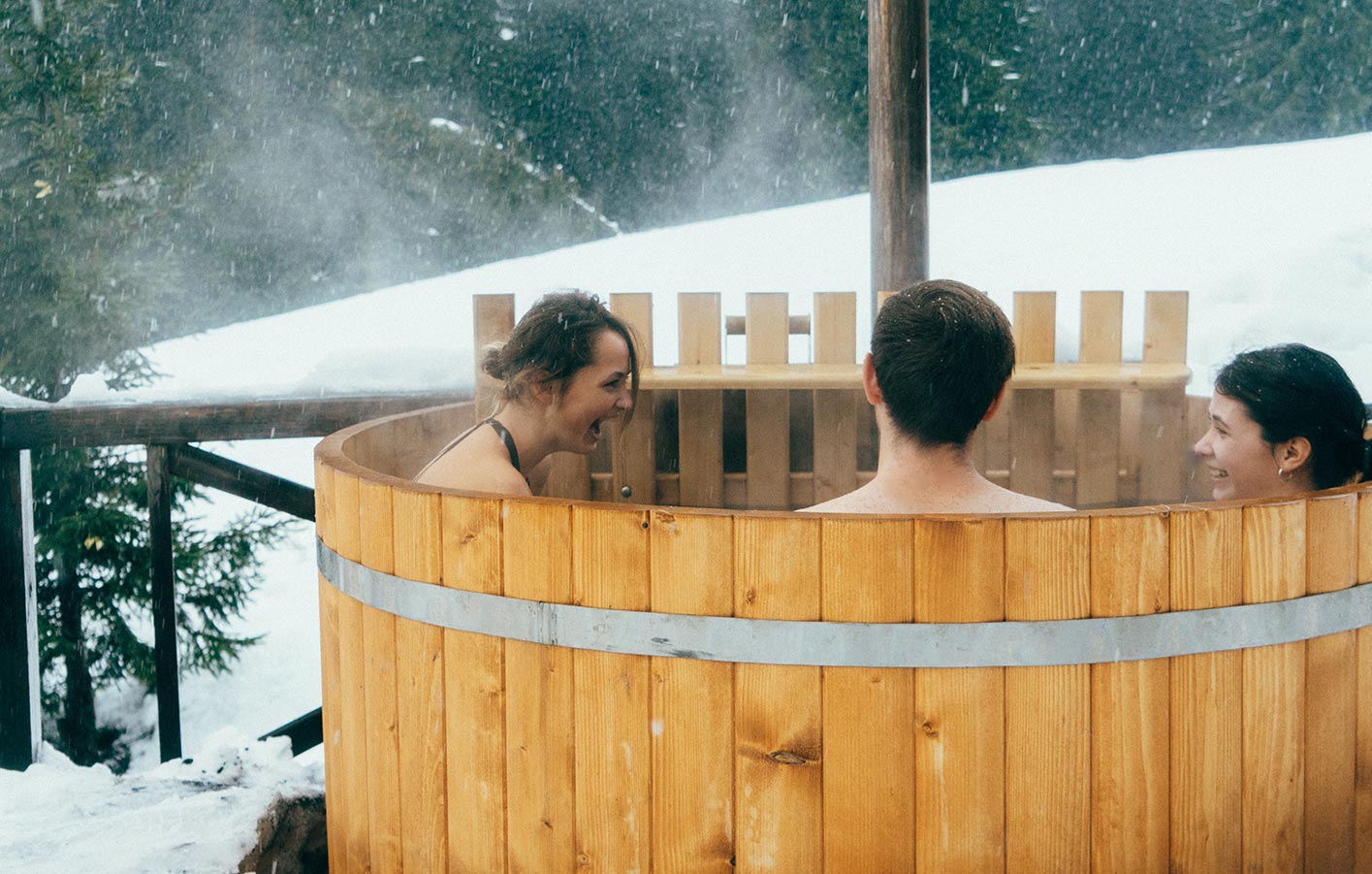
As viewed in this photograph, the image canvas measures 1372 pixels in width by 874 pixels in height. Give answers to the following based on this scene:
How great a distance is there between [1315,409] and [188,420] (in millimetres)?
3122

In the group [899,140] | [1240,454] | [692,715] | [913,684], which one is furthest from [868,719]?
[899,140]

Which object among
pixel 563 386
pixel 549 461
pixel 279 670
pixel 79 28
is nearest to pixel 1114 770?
pixel 563 386

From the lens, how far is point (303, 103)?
1332 cm

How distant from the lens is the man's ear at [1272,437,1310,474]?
2.26 meters

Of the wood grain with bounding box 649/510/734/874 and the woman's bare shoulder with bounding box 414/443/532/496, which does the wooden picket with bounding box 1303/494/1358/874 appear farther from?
the woman's bare shoulder with bounding box 414/443/532/496

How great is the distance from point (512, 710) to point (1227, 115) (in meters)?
14.1

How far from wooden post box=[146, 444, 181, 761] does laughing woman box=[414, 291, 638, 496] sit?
183 cm

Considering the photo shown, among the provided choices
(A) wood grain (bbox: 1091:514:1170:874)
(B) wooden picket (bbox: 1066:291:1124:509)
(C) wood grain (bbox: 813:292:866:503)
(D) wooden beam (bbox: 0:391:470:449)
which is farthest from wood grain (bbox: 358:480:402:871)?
(B) wooden picket (bbox: 1066:291:1124:509)

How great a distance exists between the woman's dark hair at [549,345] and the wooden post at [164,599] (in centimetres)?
186

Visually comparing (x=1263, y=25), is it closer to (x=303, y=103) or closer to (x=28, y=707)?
(x=303, y=103)

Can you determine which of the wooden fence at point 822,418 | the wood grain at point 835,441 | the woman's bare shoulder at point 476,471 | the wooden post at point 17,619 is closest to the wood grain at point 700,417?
the wooden fence at point 822,418

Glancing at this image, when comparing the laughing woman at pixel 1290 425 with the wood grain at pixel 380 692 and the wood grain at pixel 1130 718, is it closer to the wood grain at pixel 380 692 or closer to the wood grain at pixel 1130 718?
the wood grain at pixel 1130 718

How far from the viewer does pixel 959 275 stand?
909 centimetres

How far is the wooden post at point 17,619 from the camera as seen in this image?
4090mm
